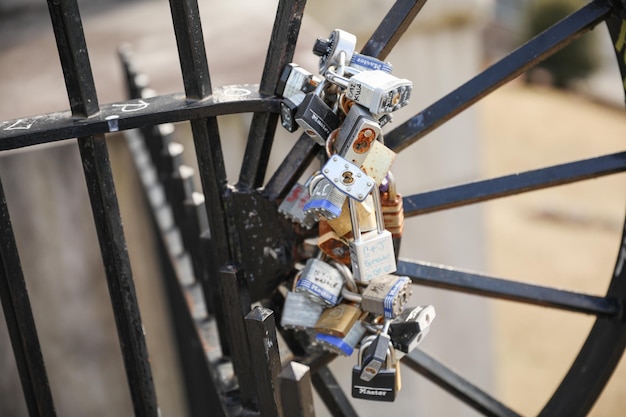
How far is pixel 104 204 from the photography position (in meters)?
1.21

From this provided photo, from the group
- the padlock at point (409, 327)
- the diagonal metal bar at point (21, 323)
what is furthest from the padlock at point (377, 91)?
the diagonal metal bar at point (21, 323)

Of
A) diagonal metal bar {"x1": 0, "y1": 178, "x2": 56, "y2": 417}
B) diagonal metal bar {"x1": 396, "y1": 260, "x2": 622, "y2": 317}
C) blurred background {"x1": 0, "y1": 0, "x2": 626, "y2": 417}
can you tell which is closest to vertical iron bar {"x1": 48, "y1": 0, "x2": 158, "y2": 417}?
diagonal metal bar {"x1": 0, "y1": 178, "x2": 56, "y2": 417}

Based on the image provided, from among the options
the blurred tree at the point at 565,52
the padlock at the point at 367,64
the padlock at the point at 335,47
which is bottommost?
the blurred tree at the point at 565,52

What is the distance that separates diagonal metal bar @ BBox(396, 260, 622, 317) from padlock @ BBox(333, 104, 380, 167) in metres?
0.38

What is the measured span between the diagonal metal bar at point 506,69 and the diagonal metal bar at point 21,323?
2.27 ft

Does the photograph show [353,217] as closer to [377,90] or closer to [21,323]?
[377,90]

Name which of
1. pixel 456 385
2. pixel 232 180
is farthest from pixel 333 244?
pixel 232 180

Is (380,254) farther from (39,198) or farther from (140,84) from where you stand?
(39,198)

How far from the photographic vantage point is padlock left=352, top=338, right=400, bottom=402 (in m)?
1.16

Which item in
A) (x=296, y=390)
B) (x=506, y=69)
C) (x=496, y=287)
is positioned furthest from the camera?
(x=496, y=287)

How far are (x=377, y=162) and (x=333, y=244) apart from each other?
174 mm

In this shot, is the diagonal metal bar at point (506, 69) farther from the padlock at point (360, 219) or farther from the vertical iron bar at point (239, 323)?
the vertical iron bar at point (239, 323)

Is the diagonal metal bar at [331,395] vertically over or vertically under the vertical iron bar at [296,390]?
under

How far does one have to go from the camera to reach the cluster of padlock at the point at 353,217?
1.08 metres
